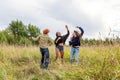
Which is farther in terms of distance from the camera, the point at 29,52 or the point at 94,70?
the point at 29,52

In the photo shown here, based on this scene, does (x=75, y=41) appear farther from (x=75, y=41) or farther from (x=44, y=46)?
(x=44, y=46)

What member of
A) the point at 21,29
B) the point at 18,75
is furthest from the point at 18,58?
the point at 21,29

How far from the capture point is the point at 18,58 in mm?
13805

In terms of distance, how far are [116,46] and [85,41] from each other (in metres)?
7.43

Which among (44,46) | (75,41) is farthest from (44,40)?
(75,41)

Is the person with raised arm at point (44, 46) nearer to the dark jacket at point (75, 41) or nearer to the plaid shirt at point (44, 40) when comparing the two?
the plaid shirt at point (44, 40)

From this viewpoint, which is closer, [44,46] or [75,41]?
[44,46]

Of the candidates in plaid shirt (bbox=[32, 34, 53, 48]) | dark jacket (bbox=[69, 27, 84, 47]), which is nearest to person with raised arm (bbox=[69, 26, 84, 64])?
dark jacket (bbox=[69, 27, 84, 47])

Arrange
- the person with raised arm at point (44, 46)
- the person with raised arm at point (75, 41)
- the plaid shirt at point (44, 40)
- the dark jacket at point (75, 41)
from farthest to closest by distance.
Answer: the dark jacket at point (75, 41), the person with raised arm at point (75, 41), the plaid shirt at point (44, 40), the person with raised arm at point (44, 46)

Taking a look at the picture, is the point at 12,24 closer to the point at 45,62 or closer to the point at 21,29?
the point at 21,29

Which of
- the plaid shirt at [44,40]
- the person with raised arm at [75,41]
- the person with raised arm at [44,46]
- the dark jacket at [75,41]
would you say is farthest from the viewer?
the dark jacket at [75,41]

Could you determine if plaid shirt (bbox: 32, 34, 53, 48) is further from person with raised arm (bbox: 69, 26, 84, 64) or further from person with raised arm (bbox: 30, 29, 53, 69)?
person with raised arm (bbox: 69, 26, 84, 64)

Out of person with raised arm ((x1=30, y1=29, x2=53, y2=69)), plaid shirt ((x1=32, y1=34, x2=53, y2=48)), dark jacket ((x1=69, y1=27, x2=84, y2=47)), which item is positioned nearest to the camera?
person with raised arm ((x1=30, y1=29, x2=53, y2=69))

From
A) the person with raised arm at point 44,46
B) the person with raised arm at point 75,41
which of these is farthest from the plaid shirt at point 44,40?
the person with raised arm at point 75,41
